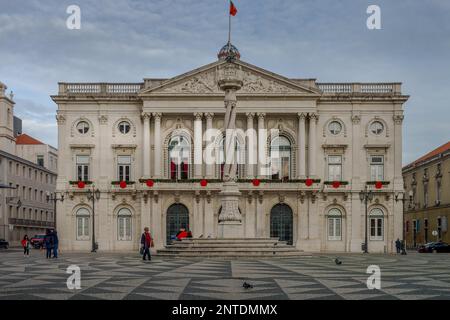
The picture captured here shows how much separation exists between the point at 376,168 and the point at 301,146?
7.68 meters

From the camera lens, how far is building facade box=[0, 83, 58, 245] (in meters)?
81.0

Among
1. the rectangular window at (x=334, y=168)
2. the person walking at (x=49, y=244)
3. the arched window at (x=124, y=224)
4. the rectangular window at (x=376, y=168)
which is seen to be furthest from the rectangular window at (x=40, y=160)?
the person walking at (x=49, y=244)

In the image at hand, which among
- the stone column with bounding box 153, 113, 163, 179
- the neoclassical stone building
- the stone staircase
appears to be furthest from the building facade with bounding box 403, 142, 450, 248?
the stone staircase

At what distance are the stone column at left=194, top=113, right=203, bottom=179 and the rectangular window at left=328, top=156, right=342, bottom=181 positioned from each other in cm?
1225

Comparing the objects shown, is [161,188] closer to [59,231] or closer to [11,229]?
[59,231]

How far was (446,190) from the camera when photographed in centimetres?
7400

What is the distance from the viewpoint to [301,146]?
203ft

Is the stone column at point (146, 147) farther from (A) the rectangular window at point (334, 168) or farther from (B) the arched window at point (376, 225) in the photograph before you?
(B) the arched window at point (376, 225)

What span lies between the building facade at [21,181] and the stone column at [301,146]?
108 feet

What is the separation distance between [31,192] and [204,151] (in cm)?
3822

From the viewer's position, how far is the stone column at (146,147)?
61.6 metres

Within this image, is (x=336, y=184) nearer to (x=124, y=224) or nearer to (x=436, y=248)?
(x=436, y=248)

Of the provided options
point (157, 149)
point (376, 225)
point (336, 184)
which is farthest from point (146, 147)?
point (376, 225)
